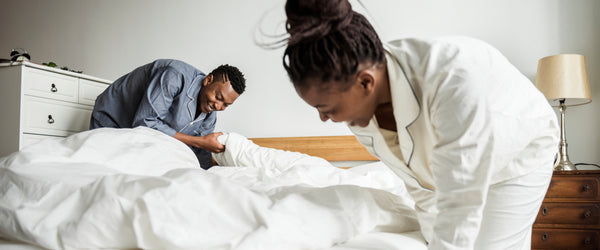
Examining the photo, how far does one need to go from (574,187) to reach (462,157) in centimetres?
155

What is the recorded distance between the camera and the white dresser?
2289 mm

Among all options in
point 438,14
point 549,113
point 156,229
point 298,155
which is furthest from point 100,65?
point 549,113

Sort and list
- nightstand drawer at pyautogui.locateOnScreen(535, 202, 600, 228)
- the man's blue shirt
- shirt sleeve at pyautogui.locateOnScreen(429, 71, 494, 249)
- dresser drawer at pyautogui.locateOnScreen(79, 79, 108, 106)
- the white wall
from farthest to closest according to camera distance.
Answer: dresser drawer at pyautogui.locateOnScreen(79, 79, 108, 106) < the white wall < the man's blue shirt < nightstand drawer at pyautogui.locateOnScreen(535, 202, 600, 228) < shirt sleeve at pyautogui.locateOnScreen(429, 71, 494, 249)

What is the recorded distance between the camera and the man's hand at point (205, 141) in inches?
78.8

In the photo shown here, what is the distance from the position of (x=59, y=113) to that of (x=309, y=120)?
4.60 feet

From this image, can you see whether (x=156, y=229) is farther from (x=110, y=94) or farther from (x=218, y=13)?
(x=218, y=13)

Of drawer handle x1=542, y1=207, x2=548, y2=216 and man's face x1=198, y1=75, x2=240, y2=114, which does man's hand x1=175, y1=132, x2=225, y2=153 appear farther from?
drawer handle x1=542, y1=207, x2=548, y2=216

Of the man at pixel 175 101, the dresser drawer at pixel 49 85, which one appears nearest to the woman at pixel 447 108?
the man at pixel 175 101

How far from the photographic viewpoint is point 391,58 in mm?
791

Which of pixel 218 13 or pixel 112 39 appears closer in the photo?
pixel 218 13

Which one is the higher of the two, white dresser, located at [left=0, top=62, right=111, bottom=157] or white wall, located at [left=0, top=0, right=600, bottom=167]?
white wall, located at [left=0, top=0, right=600, bottom=167]

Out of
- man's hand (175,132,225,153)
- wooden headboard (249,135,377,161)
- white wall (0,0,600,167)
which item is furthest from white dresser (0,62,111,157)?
wooden headboard (249,135,377,161)

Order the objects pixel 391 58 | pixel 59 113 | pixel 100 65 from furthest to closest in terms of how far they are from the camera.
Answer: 1. pixel 100 65
2. pixel 59 113
3. pixel 391 58

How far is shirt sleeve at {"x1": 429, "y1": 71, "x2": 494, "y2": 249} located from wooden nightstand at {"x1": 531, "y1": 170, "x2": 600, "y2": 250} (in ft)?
4.83
